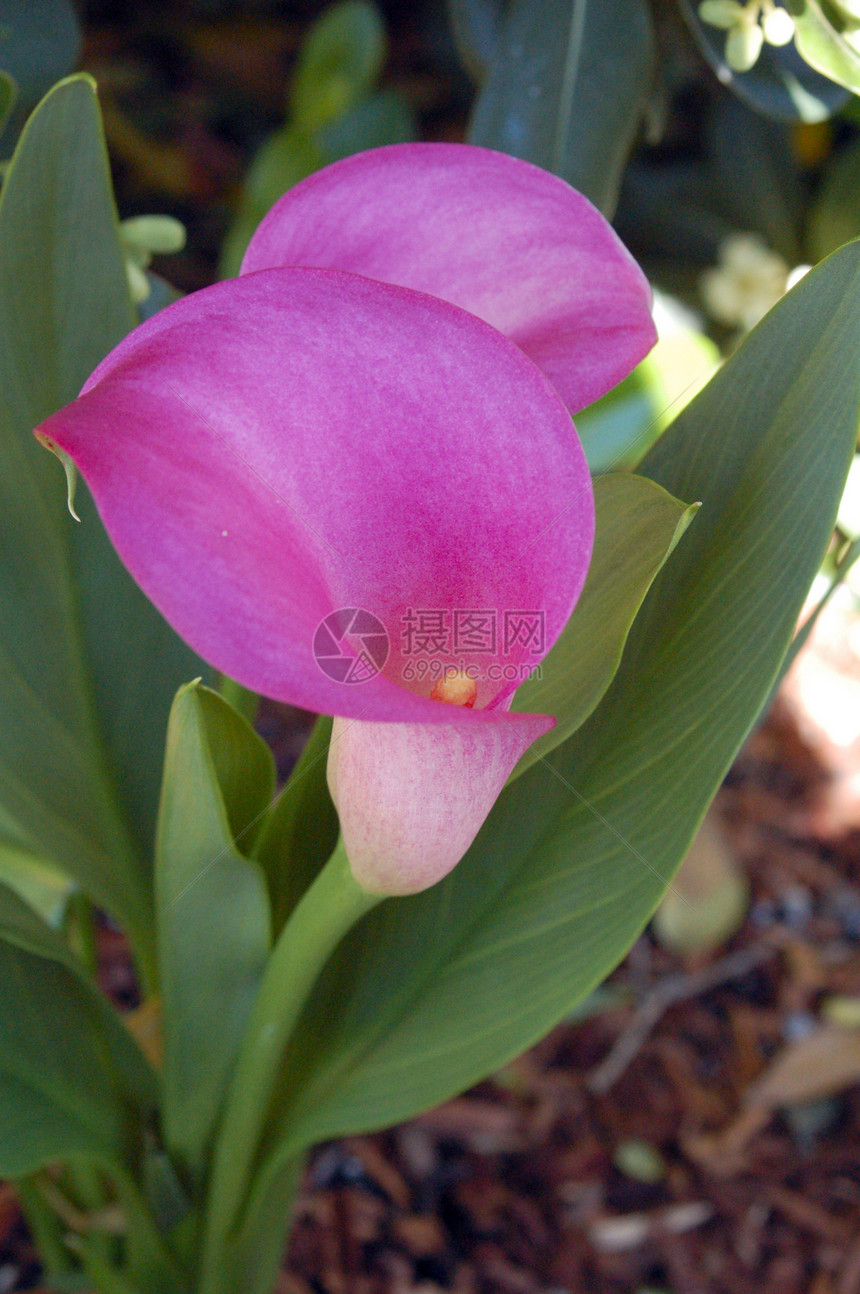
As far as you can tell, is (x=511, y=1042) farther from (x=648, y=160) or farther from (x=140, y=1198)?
(x=648, y=160)

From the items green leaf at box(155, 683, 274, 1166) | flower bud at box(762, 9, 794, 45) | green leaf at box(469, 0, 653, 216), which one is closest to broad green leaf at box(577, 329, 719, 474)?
green leaf at box(469, 0, 653, 216)

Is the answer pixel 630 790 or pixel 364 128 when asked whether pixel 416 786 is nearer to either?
pixel 630 790

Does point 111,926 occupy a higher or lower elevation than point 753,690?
lower

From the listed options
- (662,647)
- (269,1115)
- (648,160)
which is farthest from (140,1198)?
(648,160)

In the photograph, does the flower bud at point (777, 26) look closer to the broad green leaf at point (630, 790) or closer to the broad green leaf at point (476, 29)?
the broad green leaf at point (630, 790)

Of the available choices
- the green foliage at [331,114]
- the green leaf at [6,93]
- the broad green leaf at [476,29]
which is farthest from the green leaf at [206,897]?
the green foliage at [331,114]
